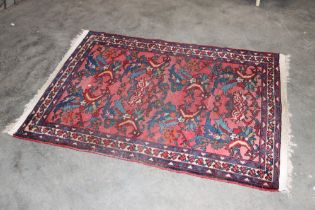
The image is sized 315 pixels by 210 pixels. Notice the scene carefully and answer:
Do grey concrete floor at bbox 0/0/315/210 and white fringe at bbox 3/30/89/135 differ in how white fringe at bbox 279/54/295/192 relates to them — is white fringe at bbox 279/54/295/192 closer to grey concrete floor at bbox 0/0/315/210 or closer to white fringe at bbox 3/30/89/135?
grey concrete floor at bbox 0/0/315/210

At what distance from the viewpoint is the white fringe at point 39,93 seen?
1932mm

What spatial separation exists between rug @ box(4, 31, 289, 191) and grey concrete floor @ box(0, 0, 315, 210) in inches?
3.2

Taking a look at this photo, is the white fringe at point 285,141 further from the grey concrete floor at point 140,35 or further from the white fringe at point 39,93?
the white fringe at point 39,93

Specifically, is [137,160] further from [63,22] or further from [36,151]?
[63,22]

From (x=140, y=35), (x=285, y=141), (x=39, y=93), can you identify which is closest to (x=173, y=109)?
(x=285, y=141)

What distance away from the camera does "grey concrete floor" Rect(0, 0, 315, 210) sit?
5.15 feet

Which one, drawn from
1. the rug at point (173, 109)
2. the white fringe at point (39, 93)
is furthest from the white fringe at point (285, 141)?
the white fringe at point (39, 93)

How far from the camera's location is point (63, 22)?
2742 millimetres

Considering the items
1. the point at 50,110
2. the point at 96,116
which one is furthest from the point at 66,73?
the point at 96,116

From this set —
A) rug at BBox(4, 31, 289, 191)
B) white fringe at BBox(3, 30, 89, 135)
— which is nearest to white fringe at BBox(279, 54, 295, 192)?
rug at BBox(4, 31, 289, 191)

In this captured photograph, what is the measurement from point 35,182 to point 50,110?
0.55 metres

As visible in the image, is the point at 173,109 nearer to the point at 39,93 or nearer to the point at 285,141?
the point at 285,141

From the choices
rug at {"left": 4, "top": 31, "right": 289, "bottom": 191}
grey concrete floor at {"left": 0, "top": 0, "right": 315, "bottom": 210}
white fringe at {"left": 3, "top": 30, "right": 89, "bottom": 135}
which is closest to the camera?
grey concrete floor at {"left": 0, "top": 0, "right": 315, "bottom": 210}

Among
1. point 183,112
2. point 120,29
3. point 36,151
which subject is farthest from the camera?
point 120,29
